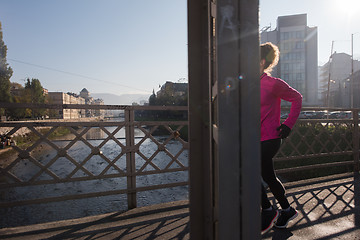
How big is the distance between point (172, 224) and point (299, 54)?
55.9 m

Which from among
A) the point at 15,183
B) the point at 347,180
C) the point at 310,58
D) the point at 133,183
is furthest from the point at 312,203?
the point at 310,58

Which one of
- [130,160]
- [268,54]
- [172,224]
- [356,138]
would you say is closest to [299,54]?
[356,138]

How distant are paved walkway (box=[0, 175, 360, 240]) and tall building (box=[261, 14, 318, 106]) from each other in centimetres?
5122

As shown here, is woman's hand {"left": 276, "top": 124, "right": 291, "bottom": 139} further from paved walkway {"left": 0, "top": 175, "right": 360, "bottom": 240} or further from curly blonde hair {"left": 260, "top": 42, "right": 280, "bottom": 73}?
paved walkway {"left": 0, "top": 175, "right": 360, "bottom": 240}

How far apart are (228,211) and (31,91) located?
59904 millimetres

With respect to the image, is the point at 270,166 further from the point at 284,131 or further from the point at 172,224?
the point at 172,224

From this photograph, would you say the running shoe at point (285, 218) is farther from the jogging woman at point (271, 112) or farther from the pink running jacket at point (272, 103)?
the pink running jacket at point (272, 103)

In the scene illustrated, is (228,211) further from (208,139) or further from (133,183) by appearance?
(133,183)

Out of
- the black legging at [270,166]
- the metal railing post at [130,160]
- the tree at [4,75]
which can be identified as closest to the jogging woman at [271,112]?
the black legging at [270,166]

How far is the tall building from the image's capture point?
48.7 m

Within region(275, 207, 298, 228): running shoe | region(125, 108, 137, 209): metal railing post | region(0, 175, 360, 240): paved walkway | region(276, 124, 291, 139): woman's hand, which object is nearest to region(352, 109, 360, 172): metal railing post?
region(0, 175, 360, 240): paved walkway

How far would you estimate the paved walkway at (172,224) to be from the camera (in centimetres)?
222

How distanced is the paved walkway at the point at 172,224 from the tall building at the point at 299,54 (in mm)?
51220

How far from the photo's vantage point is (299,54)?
49.1 m
